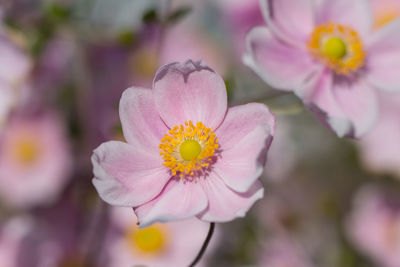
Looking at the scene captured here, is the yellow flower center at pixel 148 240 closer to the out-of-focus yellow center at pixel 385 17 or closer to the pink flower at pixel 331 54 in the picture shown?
the pink flower at pixel 331 54

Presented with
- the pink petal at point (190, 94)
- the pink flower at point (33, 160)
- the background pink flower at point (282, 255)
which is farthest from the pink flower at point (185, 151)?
the background pink flower at point (282, 255)

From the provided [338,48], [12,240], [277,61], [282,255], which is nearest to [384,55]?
[338,48]

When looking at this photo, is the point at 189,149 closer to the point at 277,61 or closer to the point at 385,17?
the point at 277,61

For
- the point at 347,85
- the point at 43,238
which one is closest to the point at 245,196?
the point at 347,85

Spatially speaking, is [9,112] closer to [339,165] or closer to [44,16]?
[44,16]

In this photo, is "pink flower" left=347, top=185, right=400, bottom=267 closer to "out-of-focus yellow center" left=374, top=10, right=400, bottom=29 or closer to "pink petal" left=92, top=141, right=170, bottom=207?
"out-of-focus yellow center" left=374, top=10, right=400, bottom=29
